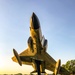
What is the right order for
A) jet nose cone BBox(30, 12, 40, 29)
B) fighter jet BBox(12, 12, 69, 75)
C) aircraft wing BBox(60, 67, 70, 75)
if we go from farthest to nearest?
aircraft wing BBox(60, 67, 70, 75)
fighter jet BBox(12, 12, 69, 75)
jet nose cone BBox(30, 12, 40, 29)

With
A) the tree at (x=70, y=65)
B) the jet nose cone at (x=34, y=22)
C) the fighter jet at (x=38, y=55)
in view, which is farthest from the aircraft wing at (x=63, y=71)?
the tree at (x=70, y=65)

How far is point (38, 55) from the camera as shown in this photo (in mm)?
21375

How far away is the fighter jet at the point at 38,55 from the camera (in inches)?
733

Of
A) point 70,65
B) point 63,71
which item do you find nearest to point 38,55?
point 63,71

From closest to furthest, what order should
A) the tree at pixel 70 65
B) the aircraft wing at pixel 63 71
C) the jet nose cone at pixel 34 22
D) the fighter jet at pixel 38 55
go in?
the jet nose cone at pixel 34 22, the fighter jet at pixel 38 55, the aircraft wing at pixel 63 71, the tree at pixel 70 65

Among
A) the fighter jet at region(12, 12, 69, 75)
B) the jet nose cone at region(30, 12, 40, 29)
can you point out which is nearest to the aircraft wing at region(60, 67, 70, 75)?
the fighter jet at region(12, 12, 69, 75)

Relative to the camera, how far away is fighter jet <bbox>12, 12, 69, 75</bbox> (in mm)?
18608

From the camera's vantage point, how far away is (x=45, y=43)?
22203 mm

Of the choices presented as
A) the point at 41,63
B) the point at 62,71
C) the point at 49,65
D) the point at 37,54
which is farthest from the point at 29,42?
the point at 62,71

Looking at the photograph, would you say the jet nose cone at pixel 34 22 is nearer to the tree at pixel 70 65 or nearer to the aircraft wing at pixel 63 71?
the aircraft wing at pixel 63 71

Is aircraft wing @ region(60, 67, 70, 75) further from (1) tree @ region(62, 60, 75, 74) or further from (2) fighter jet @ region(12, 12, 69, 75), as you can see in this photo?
(1) tree @ region(62, 60, 75, 74)

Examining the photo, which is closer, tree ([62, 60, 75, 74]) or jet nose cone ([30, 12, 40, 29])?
jet nose cone ([30, 12, 40, 29])

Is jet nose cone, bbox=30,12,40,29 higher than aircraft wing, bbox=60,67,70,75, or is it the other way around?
jet nose cone, bbox=30,12,40,29

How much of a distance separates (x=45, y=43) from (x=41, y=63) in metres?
3.15
